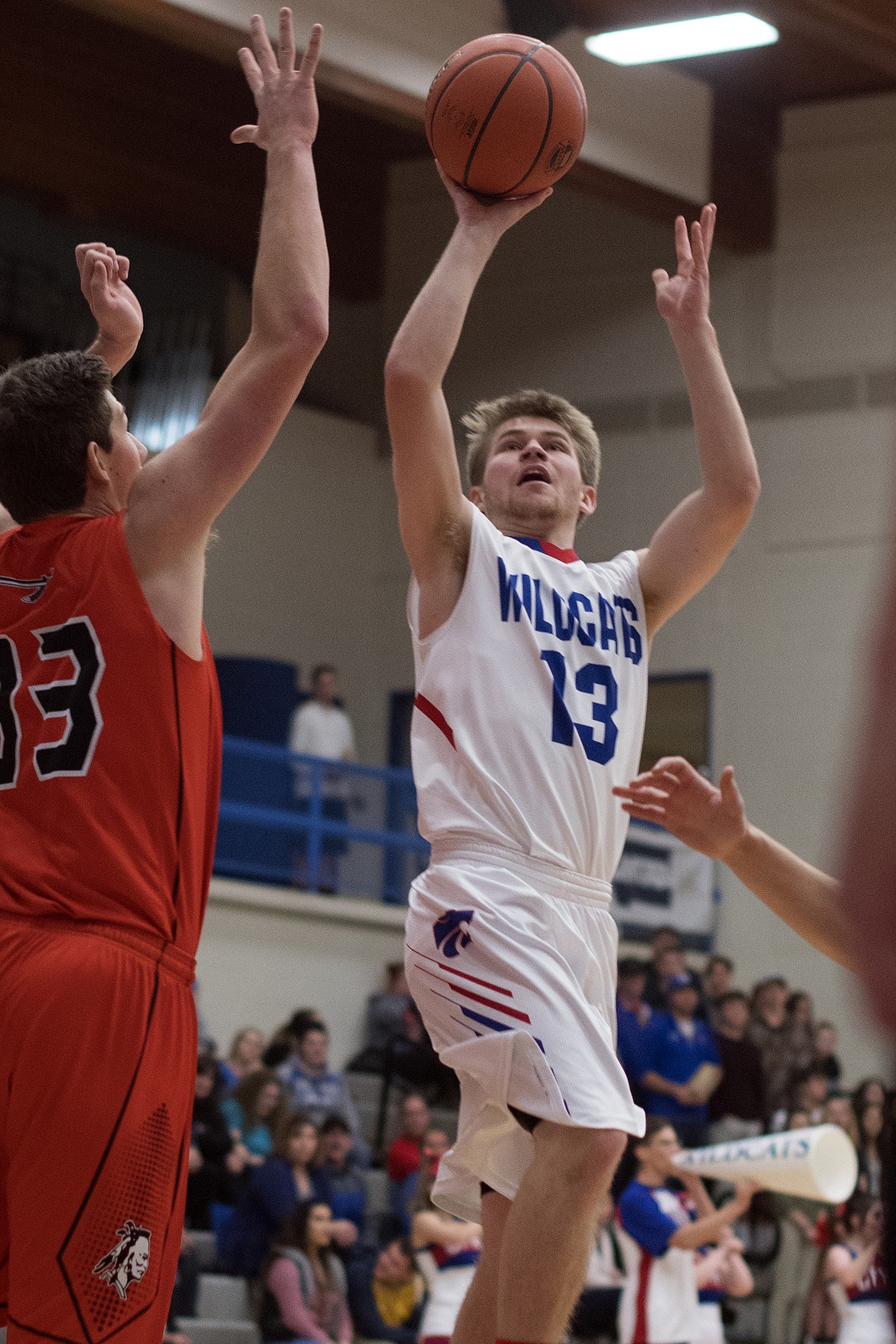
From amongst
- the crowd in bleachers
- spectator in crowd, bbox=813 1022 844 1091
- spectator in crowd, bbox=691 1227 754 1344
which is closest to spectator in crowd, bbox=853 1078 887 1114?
the crowd in bleachers

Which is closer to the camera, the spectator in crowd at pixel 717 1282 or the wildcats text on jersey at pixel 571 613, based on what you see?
the wildcats text on jersey at pixel 571 613

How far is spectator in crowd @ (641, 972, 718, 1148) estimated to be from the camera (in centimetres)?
1412

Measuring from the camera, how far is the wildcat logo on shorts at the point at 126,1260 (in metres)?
3.25

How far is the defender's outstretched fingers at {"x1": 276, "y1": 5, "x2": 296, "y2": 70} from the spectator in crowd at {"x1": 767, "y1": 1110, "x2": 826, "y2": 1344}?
1075 centimetres

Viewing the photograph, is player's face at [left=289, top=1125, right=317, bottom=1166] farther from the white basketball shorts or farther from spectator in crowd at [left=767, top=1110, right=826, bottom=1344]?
the white basketball shorts

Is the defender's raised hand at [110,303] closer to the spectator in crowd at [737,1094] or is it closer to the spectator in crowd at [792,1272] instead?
the spectator in crowd at [792,1272]

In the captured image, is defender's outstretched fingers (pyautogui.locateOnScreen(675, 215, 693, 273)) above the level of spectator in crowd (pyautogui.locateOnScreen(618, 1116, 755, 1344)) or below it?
above

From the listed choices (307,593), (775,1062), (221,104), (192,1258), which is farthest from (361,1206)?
(221,104)

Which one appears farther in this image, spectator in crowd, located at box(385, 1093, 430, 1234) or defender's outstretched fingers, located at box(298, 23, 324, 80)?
spectator in crowd, located at box(385, 1093, 430, 1234)

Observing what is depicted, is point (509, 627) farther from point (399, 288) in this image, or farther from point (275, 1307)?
point (399, 288)

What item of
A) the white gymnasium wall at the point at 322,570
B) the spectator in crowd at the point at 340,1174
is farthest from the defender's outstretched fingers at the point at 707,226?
the white gymnasium wall at the point at 322,570

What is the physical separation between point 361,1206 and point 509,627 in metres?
8.15

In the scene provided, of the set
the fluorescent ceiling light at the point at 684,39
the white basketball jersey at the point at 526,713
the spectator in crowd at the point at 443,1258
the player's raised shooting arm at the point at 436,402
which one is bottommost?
the spectator in crowd at the point at 443,1258

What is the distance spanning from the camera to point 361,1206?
11641 mm
